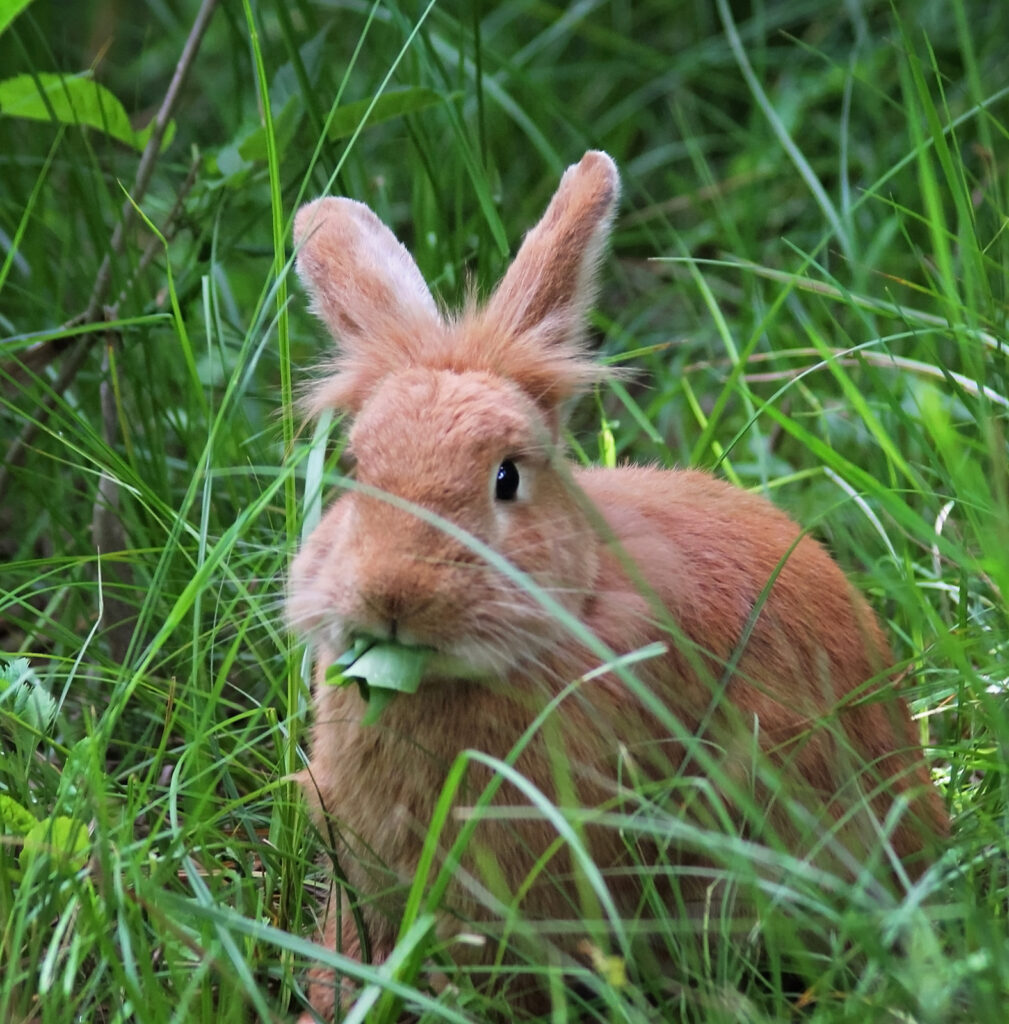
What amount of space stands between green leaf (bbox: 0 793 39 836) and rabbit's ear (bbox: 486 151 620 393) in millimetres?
1188

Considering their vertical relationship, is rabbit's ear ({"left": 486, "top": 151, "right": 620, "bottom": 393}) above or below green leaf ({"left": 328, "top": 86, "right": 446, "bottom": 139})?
below

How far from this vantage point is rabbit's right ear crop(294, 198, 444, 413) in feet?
9.04

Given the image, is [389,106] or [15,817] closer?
[15,817]

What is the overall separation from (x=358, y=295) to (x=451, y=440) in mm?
535

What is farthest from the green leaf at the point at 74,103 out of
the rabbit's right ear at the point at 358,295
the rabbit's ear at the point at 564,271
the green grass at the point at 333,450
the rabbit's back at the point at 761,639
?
the rabbit's back at the point at 761,639

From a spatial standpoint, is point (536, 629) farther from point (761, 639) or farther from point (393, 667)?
point (761, 639)

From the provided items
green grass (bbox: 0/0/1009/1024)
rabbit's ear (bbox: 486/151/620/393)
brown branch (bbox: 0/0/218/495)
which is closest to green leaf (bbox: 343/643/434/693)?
green grass (bbox: 0/0/1009/1024)

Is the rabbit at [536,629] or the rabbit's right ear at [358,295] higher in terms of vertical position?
the rabbit's right ear at [358,295]

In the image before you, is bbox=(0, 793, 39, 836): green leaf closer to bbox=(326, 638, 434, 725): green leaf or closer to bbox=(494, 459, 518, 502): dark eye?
bbox=(326, 638, 434, 725): green leaf

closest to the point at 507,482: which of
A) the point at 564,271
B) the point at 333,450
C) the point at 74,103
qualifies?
the point at 564,271

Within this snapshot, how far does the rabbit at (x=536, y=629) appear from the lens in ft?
7.66

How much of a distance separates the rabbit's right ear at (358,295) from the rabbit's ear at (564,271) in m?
0.15

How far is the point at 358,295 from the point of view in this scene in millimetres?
2844

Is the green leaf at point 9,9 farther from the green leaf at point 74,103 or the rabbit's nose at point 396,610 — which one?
the rabbit's nose at point 396,610
